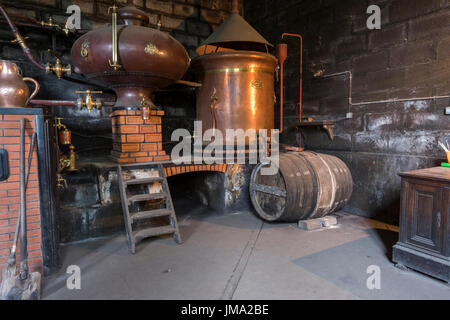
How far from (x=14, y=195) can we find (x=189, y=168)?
1865mm

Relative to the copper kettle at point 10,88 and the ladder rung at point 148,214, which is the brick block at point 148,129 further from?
the copper kettle at point 10,88

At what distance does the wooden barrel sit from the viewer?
11.1 feet

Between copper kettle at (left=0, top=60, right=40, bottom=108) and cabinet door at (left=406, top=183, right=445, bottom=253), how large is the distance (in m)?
3.21

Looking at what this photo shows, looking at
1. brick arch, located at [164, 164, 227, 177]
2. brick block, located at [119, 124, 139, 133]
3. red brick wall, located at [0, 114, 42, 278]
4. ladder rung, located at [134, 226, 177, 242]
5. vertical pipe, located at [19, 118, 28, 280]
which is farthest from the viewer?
brick arch, located at [164, 164, 227, 177]

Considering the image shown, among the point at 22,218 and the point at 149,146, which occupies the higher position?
the point at 149,146

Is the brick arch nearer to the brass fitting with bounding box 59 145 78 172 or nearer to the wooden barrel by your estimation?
the wooden barrel

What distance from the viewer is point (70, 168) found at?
3203 millimetres

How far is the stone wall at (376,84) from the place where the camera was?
3.29 meters

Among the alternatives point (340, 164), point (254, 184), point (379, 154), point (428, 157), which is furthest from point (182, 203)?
point (428, 157)

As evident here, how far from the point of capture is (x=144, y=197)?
3.15m

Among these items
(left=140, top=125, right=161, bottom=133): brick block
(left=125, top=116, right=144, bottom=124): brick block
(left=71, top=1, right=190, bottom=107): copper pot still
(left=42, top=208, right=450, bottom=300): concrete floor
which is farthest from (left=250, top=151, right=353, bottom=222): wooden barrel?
(left=71, top=1, right=190, bottom=107): copper pot still

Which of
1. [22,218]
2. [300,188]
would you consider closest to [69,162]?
[22,218]

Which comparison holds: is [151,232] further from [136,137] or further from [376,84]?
[376,84]
